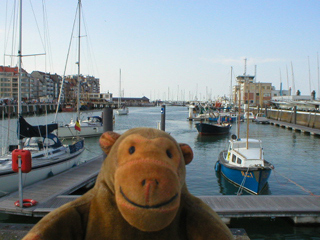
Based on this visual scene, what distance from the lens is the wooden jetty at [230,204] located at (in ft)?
29.3

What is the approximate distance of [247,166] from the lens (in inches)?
532

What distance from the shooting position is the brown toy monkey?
7.47ft

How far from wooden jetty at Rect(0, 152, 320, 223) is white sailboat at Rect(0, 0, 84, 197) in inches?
29.1

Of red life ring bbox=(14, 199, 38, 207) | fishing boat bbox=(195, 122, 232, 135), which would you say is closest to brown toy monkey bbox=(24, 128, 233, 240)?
red life ring bbox=(14, 199, 38, 207)

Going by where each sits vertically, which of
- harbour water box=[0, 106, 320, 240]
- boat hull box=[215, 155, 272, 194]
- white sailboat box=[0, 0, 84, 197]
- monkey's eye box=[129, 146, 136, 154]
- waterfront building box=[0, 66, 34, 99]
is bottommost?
harbour water box=[0, 106, 320, 240]

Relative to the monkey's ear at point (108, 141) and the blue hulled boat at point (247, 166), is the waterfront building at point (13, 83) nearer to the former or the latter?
the blue hulled boat at point (247, 166)

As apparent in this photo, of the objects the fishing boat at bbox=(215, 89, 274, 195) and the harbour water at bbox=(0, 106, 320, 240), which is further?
the fishing boat at bbox=(215, 89, 274, 195)

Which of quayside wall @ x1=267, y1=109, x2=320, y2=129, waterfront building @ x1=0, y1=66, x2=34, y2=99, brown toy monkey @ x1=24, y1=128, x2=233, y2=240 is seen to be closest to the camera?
brown toy monkey @ x1=24, y1=128, x2=233, y2=240

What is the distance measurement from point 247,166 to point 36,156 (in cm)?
971

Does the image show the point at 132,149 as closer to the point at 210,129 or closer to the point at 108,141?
the point at 108,141

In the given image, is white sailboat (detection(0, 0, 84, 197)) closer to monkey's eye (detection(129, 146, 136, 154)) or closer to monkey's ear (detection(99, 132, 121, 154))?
monkey's ear (detection(99, 132, 121, 154))

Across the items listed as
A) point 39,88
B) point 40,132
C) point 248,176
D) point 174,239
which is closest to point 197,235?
point 174,239

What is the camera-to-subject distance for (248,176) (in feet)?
43.5

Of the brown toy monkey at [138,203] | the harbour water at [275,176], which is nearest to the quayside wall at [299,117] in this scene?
the harbour water at [275,176]
